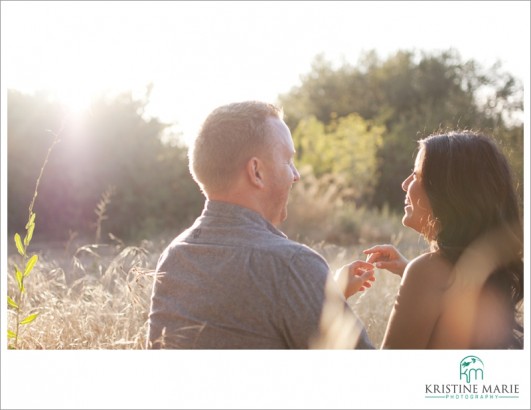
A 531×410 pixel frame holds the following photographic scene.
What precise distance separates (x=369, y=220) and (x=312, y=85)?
12.5 m

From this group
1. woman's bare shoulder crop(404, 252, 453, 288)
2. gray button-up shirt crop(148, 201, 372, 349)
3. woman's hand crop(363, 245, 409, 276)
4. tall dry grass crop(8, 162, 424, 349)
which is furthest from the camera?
tall dry grass crop(8, 162, 424, 349)

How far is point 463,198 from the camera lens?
2.40 metres

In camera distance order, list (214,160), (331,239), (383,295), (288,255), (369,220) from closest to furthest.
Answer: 1. (288,255)
2. (214,160)
3. (383,295)
4. (331,239)
5. (369,220)

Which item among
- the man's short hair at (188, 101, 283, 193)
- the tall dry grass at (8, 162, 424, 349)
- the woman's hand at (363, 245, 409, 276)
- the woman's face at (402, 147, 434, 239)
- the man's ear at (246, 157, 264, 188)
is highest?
the man's short hair at (188, 101, 283, 193)

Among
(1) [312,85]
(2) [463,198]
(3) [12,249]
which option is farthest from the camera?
(1) [312,85]

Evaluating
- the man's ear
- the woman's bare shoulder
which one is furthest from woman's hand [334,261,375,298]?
the man's ear

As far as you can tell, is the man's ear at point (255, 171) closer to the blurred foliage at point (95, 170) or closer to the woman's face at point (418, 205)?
the woman's face at point (418, 205)

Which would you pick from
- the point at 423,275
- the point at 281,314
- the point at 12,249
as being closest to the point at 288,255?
the point at 281,314

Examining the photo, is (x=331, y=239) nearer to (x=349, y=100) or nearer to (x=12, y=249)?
(x=12, y=249)

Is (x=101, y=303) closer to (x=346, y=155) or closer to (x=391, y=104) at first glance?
(x=346, y=155)

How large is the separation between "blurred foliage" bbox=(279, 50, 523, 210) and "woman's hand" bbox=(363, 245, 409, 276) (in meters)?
13.1

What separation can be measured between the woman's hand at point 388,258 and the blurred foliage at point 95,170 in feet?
26.1

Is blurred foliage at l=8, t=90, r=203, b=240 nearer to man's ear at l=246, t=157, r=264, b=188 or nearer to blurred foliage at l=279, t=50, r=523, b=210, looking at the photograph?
blurred foliage at l=279, t=50, r=523, b=210

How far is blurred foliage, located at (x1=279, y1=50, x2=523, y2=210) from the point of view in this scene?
16.9 metres
